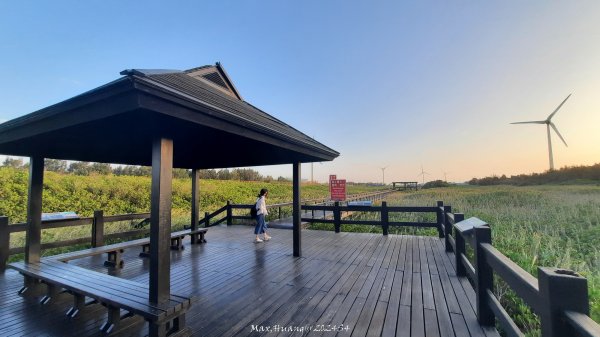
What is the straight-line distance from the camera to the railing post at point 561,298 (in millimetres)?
1049

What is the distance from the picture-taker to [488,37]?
26.5 ft

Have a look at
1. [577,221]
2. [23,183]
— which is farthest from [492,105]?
[23,183]

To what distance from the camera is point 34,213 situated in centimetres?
384

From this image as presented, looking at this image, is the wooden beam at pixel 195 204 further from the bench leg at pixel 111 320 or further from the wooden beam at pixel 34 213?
the bench leg at pixel 111 320

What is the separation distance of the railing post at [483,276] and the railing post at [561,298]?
52.1 inches

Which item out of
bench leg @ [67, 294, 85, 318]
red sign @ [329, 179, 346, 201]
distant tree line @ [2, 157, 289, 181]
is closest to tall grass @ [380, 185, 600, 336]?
bench leg @ [67, 294, 85, 318]

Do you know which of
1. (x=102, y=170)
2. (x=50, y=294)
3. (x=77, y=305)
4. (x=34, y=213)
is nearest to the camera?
(x=77, y=305)

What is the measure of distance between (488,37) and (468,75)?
2.54 meters

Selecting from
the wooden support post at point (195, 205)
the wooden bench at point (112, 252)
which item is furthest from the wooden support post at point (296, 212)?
the wooden support post at point (195, 205)

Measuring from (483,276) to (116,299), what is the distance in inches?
141

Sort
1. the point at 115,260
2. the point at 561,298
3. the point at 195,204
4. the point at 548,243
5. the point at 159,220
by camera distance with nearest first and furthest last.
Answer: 1. the point at 561,298
2. the point at 159,220
3. the point at 115,260
4. the point at 548,243
5. the point at 195,204

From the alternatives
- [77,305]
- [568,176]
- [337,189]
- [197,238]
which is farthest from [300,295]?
[568,176]

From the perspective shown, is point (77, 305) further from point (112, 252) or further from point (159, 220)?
point (112, 252)

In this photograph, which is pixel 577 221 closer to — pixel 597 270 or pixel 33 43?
pixel 597 270
